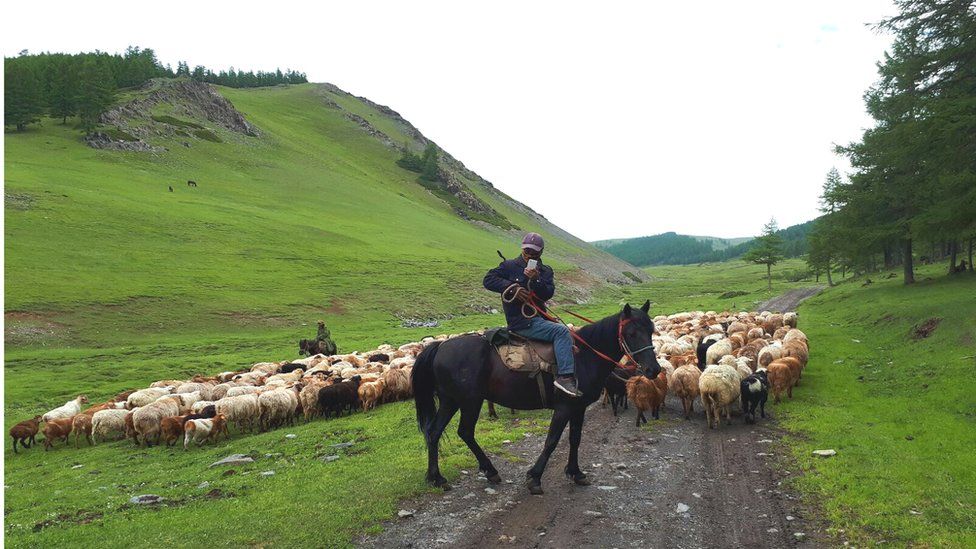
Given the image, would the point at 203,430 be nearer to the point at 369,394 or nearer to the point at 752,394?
the point at 369,394

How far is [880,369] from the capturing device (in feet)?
60.0

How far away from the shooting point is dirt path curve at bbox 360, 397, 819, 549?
7.80 metres

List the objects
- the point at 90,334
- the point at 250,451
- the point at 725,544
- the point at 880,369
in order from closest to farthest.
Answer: the point at 725,544, the point at 250,451, the point at 880,369, the point at 90,334

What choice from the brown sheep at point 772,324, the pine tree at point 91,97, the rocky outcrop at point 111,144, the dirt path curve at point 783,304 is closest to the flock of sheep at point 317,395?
the brown sheep at point 772,324

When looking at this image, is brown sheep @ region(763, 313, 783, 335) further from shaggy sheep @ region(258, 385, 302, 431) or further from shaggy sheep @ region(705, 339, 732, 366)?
shaggy sheep @ region(258, 385, 302, 431)

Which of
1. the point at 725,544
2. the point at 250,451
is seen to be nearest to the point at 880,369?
the point at 725,544

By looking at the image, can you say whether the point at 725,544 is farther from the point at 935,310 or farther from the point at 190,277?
the point at 190,277

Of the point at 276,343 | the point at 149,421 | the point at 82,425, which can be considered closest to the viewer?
the point at 149,421

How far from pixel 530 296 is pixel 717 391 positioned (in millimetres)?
6662

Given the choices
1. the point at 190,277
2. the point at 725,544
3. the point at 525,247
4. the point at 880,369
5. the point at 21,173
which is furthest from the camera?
the point at 21,173

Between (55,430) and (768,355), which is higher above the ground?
(768,355)

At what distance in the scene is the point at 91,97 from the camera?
7938 centimetres

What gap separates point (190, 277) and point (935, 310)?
45170 mm

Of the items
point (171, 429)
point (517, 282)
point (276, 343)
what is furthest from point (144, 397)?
point (276, 343)
